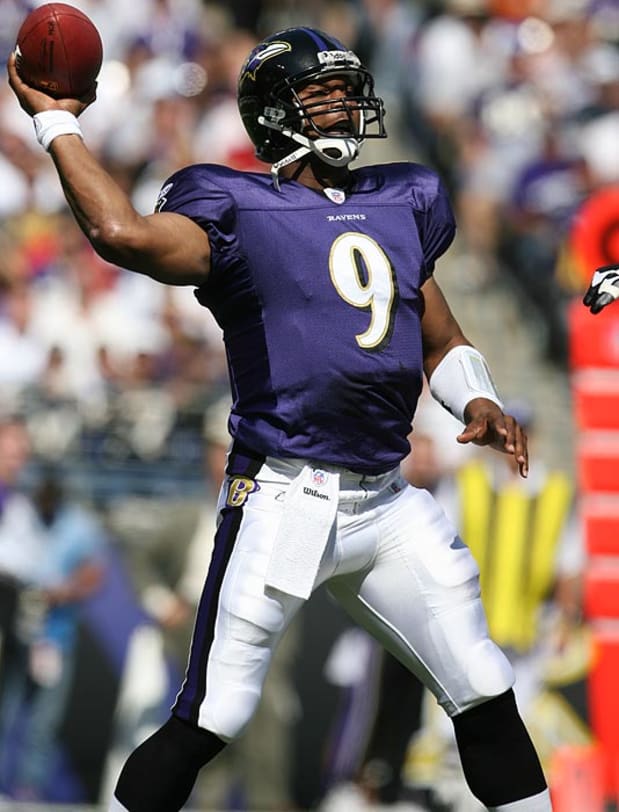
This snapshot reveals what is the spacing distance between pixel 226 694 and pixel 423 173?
134cm

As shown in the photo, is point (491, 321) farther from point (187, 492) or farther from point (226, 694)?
point (226, 694)

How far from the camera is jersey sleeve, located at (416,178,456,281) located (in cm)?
378

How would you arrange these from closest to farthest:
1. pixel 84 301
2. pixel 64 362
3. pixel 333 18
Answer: pixel 64 362, pixel 84 301, pixel 333 18

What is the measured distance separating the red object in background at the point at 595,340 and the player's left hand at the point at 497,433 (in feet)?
9.75

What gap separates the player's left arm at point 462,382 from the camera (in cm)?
359

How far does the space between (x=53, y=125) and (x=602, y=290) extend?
132 centimetres

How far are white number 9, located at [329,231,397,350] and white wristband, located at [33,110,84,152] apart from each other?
640 mm

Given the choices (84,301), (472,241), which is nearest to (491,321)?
(472,241)

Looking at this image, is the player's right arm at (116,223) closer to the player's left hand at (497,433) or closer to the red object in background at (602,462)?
the player's left hand at (497,433)

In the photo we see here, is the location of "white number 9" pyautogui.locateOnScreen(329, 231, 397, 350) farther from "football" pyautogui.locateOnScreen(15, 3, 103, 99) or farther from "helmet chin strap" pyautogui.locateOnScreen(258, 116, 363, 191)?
"football" pyautogui.locateOnScreen(15, 3, 103, 99)

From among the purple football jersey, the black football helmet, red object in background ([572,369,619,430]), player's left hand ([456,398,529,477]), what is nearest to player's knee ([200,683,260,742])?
the purple football jersey

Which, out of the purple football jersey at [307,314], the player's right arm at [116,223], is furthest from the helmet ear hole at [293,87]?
the player's right arm at [116,223]

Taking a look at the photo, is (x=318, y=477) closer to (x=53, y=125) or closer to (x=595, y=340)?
(x=53, y=125)

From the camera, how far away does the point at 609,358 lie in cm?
665
